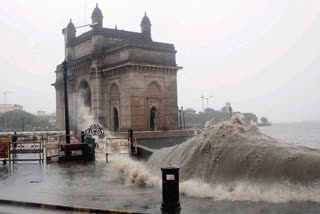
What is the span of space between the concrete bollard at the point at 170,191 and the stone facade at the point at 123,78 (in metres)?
37.6

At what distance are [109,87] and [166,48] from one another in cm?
Answer: 793

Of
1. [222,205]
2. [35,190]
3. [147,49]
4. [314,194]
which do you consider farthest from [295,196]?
[147,49]

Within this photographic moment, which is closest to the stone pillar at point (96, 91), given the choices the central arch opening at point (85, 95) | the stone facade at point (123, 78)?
the stone facade at point (123, 78)

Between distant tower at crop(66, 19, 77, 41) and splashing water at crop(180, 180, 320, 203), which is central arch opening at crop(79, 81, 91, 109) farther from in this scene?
splashing water at crop(180, 180, 320, 203)

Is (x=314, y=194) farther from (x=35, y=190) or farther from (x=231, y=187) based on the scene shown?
(x=35, y=190)

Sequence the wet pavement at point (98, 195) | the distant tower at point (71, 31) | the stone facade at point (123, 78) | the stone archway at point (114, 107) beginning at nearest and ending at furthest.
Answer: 1. the wet pavement at point (98, 195)
2. the stone facade at point (123, 78)
3. the stone archway at point (114, 107)
4. the distant tower at point (71, 31)

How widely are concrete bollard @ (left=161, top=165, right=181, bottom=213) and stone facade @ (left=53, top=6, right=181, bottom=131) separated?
37556mm

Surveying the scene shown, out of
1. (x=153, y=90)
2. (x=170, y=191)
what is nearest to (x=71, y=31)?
(x=153, y=90)

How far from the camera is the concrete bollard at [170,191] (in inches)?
352

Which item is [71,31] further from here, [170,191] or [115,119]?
[170,191]

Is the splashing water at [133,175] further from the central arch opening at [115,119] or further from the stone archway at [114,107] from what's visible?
the central arch opening at [115,119]

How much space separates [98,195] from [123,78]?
37.1 meters

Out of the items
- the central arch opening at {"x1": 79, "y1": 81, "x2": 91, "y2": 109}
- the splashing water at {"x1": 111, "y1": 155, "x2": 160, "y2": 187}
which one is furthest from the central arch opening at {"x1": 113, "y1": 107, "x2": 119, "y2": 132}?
the splashing water at {"x1": 111, "y1": 155, "x2": 160, "y2": 187}

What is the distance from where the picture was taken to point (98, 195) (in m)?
11.0
